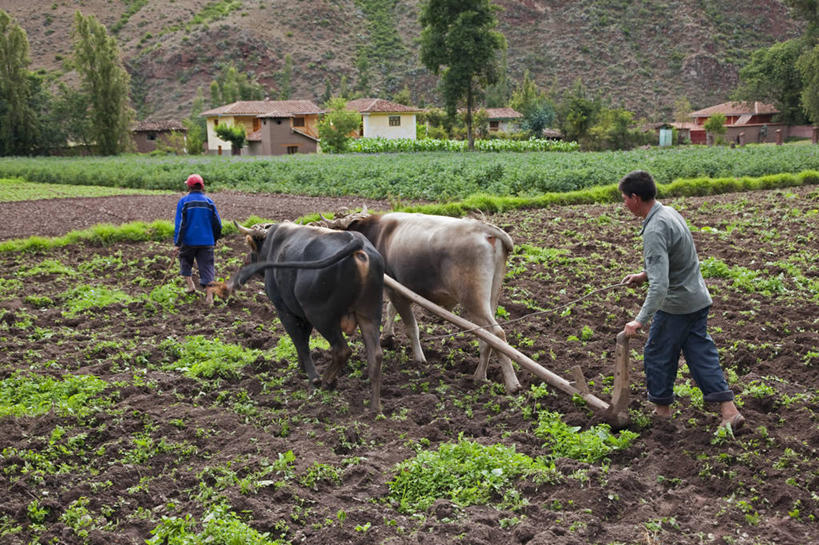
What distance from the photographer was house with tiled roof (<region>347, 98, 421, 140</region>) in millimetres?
72312

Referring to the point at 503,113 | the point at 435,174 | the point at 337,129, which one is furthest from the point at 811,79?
the point at 435,174

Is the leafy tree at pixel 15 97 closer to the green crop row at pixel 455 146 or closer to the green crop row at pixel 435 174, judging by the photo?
the green crop row at pixel 435 174

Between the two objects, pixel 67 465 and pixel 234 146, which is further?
pixel 234 146

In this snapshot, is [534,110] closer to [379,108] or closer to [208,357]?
[379,108]

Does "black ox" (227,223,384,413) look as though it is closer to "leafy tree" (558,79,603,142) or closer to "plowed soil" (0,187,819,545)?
"plowed soil" (0,187,819,545)

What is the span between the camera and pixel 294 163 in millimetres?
35562

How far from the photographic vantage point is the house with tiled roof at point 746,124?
67812mm

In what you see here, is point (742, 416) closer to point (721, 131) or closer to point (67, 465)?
point (67, 465)

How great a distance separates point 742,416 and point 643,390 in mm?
1022

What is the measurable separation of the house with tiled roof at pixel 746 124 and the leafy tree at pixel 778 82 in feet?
4.59

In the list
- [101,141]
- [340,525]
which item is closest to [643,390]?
[340,525]

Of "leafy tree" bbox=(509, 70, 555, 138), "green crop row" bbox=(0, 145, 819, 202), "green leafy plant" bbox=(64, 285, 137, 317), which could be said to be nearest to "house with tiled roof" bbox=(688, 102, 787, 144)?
"leafy tree" bbox=(509, 70, 555, 138)

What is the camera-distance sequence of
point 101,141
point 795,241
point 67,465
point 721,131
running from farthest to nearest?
1. point 721,131
2. point 101,141
3. point 795,241
4. point 67,465

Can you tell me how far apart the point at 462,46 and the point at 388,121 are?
20323 mm
